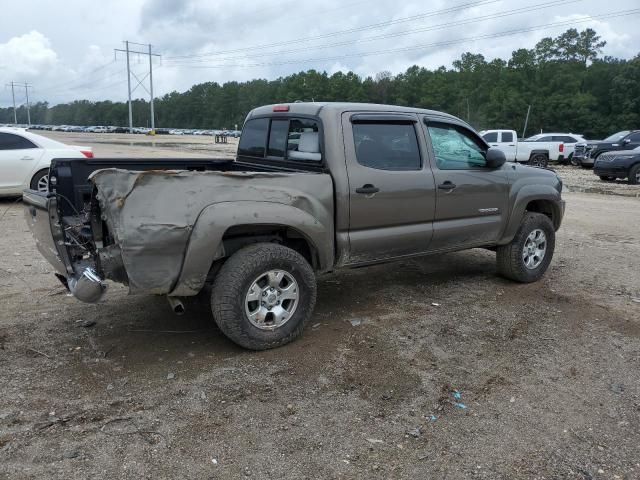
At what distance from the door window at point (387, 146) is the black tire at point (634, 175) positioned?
15.2m

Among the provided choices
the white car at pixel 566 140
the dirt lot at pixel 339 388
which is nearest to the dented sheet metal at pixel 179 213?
the dirt lot at pixel 339 388

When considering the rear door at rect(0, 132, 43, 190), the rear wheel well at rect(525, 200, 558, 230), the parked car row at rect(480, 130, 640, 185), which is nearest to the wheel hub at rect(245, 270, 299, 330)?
the rear wheel well at rect(525, 200, 558, 230)

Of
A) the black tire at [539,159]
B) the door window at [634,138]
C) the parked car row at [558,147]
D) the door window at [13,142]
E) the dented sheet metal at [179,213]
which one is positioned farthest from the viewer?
the black tire at [539,159]

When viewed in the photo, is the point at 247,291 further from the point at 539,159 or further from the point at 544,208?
the point at 539,159

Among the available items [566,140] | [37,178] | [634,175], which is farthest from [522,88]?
[37,178]

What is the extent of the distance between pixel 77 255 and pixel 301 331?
176 cm

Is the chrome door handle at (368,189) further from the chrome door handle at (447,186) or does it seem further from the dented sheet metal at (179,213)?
the chrome door handle at (447,186)

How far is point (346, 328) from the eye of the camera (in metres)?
4.77

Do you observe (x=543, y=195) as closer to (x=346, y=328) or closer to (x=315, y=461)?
(x=346, y=328)

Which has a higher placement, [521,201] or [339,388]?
[521,201]

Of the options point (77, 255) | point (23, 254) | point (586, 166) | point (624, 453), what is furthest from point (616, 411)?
point (586, 166)

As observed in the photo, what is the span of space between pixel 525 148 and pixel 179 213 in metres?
23.3

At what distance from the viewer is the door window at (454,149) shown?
5.25m

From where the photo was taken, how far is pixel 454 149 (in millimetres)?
5430
